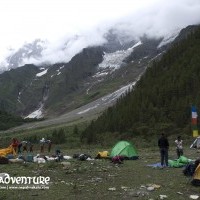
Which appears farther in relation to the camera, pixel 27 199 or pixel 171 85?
pixel 171 85

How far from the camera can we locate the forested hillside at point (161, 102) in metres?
80.5

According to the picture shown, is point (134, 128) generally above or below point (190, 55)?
below

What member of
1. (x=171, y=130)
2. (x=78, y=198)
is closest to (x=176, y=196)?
(x=78, y=198)

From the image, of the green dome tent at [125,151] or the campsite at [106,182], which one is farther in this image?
the green dome tent at [125,151]

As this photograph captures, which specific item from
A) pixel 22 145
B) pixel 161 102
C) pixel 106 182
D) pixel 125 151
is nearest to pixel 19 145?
pixel 22 145

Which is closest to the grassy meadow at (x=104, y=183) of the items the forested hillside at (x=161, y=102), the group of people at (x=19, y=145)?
the group of people at (x=19, y=145)

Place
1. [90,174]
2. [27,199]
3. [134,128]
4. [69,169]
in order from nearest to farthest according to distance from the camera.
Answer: [27,199] < [90,174] < [69,169] < [134,128]

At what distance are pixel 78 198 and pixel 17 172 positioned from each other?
8.56 m

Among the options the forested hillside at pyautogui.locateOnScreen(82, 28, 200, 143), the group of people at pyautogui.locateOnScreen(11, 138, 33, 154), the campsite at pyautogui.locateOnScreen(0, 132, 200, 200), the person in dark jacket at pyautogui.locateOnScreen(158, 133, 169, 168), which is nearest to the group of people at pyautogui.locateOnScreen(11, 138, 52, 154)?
the group of people at pyautogui.locateOnScreen(11, 138, 33, 154)

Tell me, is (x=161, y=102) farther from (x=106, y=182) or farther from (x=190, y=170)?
(x=106, y=182)

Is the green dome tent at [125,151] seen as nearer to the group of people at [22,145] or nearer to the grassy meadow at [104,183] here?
the grassy meadow at [104,183]

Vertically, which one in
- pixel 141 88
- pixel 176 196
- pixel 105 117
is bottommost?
pixel 176 196

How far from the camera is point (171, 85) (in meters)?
94.4

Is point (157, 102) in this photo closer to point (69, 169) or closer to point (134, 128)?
point (134, 128)
